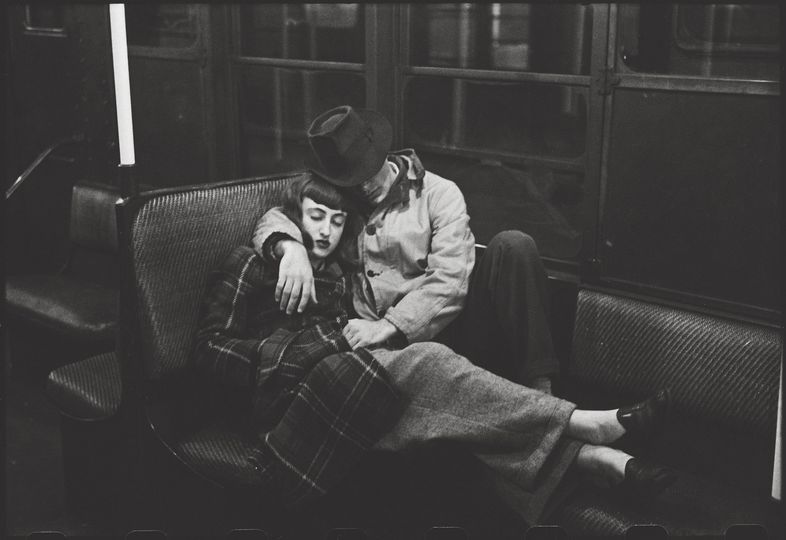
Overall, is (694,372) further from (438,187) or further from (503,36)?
(503,36)

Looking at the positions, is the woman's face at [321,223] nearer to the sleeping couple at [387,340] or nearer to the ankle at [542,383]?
the sleeping couple at [387,340]

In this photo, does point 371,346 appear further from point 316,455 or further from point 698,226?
point 698,226

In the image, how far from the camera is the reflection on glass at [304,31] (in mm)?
3725

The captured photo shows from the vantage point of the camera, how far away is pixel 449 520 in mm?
2539

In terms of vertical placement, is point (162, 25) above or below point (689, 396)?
above

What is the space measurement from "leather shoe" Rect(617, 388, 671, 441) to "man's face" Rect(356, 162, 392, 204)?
1.03 metres

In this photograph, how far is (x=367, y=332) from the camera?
273 cm

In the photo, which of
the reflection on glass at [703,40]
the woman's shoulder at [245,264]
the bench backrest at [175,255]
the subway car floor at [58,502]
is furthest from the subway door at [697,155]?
the bench backrest at [175,255]

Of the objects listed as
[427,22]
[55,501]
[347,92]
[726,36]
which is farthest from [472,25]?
[55,501]

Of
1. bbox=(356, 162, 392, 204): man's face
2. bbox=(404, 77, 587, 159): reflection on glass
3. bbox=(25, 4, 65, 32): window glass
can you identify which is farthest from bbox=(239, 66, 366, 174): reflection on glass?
bbox=(25, 4, 65, 32): window glass

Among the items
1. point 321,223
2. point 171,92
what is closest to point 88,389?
point 321,223

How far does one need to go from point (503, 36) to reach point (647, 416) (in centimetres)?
→ 150

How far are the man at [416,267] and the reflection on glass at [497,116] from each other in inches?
17.2

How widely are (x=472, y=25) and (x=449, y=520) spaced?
173 centimetres
